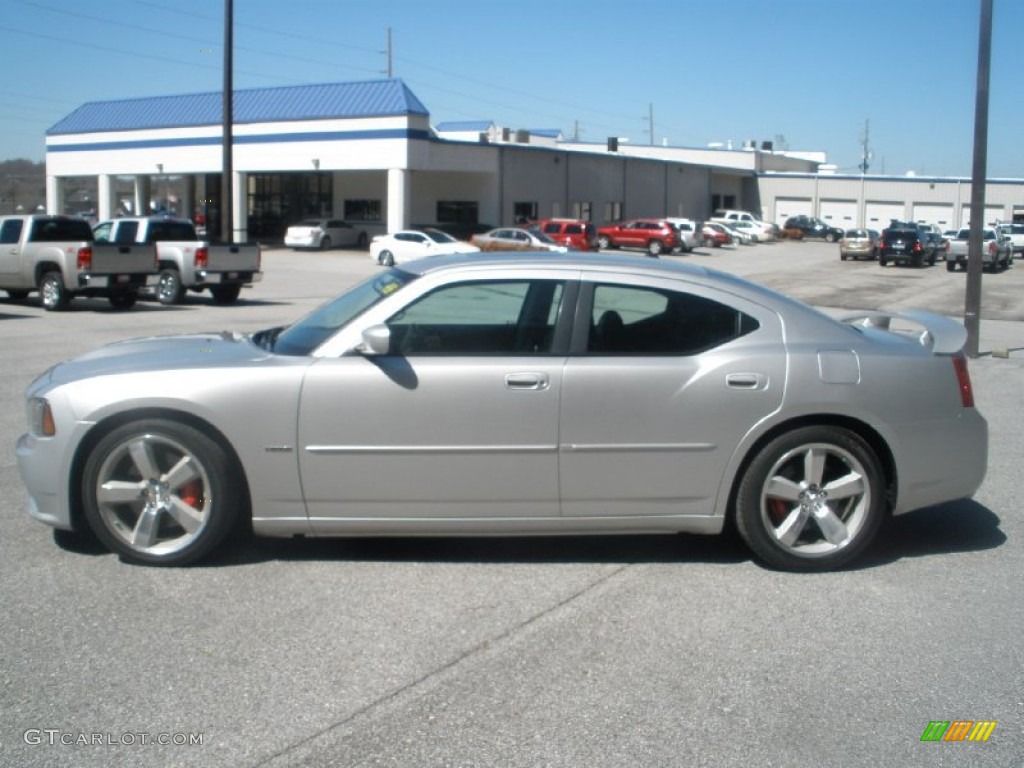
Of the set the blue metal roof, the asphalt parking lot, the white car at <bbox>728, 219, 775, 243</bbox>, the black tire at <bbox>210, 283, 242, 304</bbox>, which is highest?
the blue metal roof

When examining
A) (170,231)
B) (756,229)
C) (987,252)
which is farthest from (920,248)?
(170,231)

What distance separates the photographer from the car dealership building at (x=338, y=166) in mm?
51250

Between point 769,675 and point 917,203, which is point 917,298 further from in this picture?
point 917,203

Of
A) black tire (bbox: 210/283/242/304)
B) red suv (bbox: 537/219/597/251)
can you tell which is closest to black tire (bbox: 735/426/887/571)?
black tire (bbox: 210/283/242/304)

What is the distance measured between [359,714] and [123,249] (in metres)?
19.0

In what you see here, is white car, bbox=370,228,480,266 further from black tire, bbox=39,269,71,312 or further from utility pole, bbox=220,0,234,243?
black tire, bbox=39,269,71,312

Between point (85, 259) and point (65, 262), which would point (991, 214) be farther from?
point (65, 262)

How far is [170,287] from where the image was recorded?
23641mm

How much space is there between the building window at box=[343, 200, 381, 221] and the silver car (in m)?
53.5

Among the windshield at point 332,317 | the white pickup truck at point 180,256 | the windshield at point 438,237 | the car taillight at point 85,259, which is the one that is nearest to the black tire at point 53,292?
the car taillight at point 85,259

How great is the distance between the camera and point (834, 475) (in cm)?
568

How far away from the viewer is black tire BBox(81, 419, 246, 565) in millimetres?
5367

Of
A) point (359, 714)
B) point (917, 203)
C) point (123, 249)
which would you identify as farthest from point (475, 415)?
point (917, 203)

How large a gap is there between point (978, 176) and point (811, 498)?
12.8 metres
